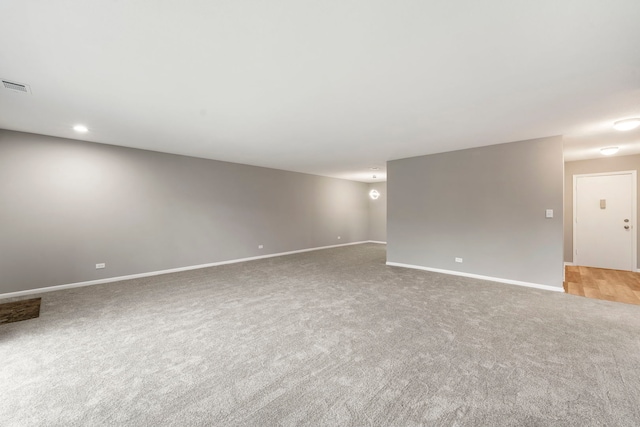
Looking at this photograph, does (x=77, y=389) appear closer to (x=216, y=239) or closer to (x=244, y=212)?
(x=216, y=239)

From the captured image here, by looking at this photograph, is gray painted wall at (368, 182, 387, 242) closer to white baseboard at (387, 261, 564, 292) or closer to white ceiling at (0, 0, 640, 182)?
white baseboard at (387, 261, 564, 292)

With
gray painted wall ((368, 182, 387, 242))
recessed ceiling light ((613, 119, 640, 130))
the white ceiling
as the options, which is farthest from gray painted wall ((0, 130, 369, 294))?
recessed ceiling light ((613, 119, 640, 130))

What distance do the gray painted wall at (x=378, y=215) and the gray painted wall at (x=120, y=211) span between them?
4207 millimetres

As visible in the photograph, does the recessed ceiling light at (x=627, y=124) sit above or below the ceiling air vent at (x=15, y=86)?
below

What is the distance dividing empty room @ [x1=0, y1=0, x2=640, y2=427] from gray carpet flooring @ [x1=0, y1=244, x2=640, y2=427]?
2 cm

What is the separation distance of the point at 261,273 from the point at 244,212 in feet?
6.85

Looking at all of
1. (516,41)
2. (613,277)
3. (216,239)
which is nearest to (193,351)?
(516,41)

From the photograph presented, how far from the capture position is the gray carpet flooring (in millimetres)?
1647

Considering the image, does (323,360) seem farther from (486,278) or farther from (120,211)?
(120,211)

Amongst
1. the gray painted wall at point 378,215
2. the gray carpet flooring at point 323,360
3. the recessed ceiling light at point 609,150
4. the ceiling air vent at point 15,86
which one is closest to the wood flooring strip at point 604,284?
the gray carpet flooring at point 323,360

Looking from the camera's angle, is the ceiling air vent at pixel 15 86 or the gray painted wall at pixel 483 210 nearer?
the ceiling air vent at pixel 15 86

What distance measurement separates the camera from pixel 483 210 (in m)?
4.94

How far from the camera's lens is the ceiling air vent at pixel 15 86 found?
8.37 ft

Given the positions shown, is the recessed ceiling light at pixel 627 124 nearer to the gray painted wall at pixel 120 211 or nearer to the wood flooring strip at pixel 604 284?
the wood flooring strip at pixel 604 284
